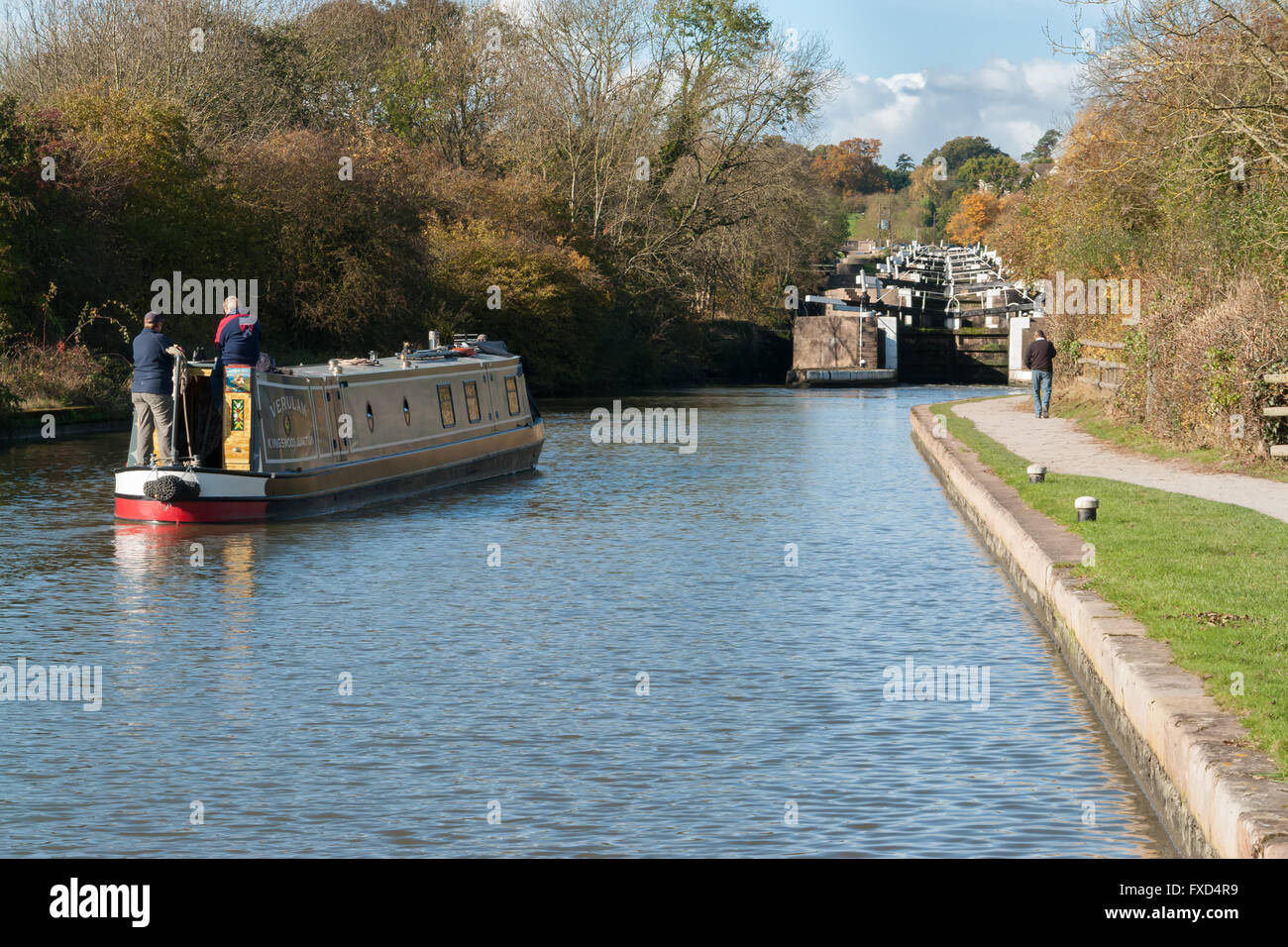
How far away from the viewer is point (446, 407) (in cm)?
2430

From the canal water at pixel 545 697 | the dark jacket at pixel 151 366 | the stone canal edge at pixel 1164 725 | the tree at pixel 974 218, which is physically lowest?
the canal water at pixel 545 697

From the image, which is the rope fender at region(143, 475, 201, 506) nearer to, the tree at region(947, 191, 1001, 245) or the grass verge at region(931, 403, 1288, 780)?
the grass verge at region(931, 403, 1288, 780)

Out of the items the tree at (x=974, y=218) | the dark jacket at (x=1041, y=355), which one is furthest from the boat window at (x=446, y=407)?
the tree at (x=974, y=218)

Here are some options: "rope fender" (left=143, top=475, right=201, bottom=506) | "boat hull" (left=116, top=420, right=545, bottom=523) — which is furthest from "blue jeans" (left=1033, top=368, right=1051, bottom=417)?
"rope fender" (left=143, top=475, right=201, bottom=506)

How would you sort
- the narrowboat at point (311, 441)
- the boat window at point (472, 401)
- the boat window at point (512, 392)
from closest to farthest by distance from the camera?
the narrowboat at point (311, 441), the boat window at point (472, 401), the boat window at point (512, 392)

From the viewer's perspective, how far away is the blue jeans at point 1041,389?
3153 cm

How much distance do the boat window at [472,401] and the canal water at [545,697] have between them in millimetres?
6487

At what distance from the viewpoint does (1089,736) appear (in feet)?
28.3

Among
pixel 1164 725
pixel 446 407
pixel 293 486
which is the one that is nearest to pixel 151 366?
pixel 293 486

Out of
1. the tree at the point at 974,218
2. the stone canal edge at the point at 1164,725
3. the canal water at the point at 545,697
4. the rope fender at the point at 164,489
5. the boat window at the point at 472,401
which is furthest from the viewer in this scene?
the tree at the point at 974,218

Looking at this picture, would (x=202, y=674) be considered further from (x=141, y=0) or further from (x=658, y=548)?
(x=141, y=0)

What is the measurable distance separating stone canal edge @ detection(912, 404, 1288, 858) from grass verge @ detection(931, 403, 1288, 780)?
0.12 m

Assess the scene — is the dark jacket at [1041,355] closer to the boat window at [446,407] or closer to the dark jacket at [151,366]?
the boat window at [446,407]

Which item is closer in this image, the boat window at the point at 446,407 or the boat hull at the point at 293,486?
the boat hull at the point at 293,486
